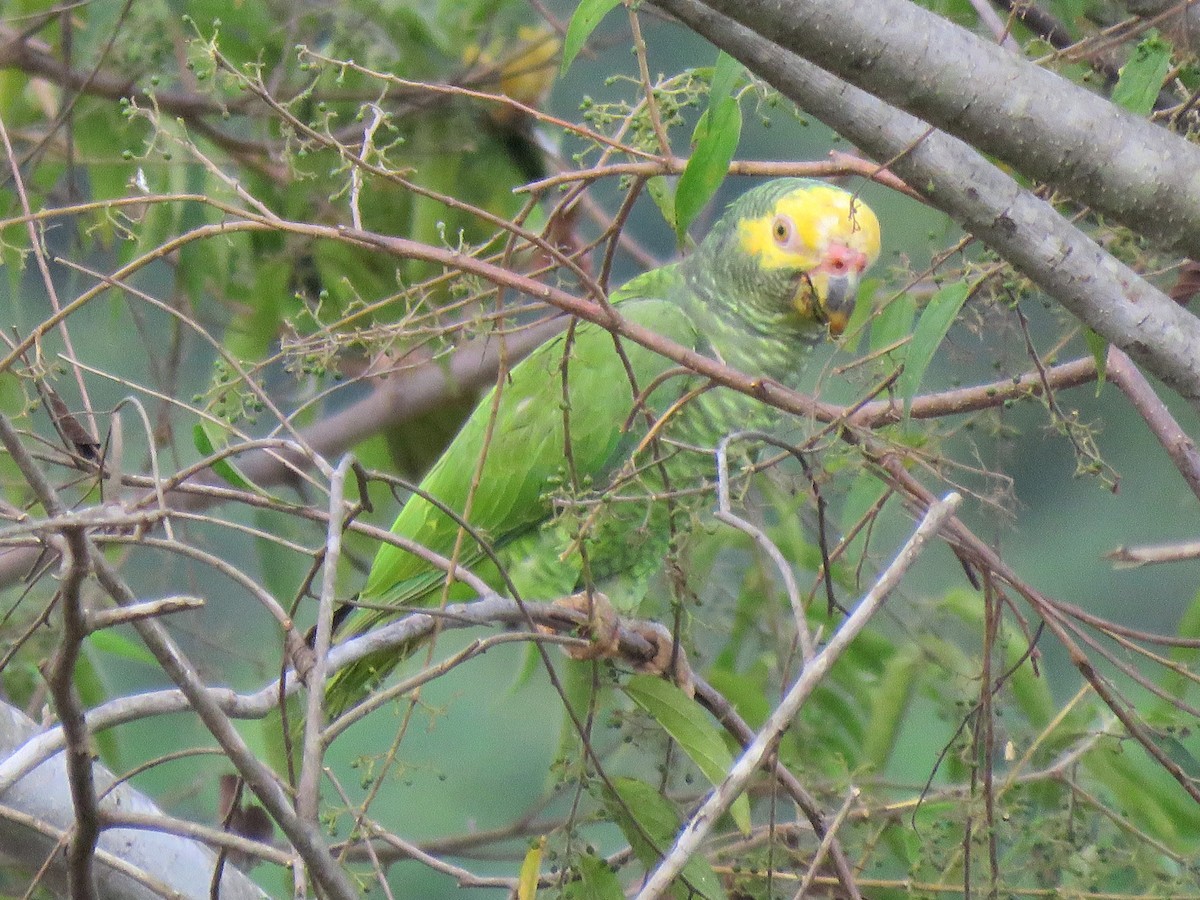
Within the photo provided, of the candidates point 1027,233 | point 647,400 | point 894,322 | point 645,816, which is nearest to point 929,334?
point 1027,233

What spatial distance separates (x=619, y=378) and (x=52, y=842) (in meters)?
0.72

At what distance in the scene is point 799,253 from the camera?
132cm

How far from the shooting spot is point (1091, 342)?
73cm

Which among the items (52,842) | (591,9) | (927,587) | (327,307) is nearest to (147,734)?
(927,587)

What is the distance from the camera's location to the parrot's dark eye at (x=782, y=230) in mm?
1324

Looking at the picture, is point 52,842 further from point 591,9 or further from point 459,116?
point 459,116

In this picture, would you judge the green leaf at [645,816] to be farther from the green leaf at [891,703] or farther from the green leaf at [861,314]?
the green leaf at [891,703]

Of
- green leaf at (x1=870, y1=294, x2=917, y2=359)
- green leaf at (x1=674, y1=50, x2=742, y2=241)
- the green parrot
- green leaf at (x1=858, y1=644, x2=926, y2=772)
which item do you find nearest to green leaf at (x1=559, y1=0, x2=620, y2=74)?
green leaf at (x1=674, y1=50, x2=742, y2=241)

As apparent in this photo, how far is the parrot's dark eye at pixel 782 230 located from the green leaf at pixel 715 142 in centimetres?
65

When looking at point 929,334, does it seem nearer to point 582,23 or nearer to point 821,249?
point 582,23

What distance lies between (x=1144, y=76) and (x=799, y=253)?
663mm

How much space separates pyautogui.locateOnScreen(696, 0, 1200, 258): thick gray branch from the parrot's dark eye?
0.69 meters

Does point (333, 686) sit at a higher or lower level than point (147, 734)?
higher

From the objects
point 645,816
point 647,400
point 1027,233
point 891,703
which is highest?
point 1027,233
